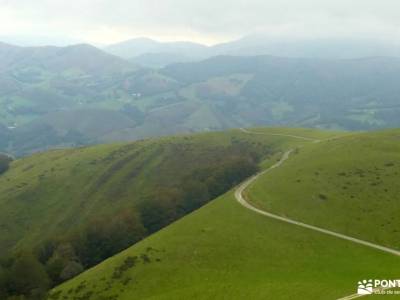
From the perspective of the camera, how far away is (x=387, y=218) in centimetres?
9225

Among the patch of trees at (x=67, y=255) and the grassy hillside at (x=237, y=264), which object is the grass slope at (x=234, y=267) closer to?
the grassy hillside at (x=237, y=264)

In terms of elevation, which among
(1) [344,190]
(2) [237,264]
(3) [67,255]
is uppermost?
(1) [344,190]

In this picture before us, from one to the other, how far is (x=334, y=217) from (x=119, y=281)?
1746 inches

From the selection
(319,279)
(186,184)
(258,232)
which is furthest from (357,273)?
(186,184)

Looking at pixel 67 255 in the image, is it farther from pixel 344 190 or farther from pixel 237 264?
pixel 344 190

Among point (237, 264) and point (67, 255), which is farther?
point (67, 255)

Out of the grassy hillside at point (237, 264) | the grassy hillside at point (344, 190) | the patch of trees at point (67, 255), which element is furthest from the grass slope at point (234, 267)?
→ the patch of trees at point (67, 255)

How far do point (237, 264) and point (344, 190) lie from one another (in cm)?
4292

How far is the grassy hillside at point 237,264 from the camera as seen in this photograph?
65.1m

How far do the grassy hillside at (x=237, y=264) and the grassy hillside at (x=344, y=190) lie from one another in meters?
1.11

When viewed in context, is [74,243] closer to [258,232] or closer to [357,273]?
[258,232]

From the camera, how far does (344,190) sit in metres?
108

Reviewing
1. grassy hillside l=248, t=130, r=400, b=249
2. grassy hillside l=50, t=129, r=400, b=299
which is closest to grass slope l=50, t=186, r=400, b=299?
grassy hillside l=50, t=129, r=400, b=299

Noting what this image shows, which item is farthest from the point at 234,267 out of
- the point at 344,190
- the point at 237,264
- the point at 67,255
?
the point at 67,255
